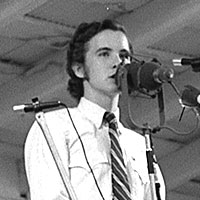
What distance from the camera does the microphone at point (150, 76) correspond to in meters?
3.12

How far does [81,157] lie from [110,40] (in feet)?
1.46

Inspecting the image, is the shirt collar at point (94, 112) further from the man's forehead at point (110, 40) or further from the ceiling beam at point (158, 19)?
the ceiling beam at point (158, 19)

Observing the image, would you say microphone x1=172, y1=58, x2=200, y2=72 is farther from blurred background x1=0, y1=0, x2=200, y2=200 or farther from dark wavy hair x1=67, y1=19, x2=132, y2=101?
blurred background x1=0, y1=0, x2=200, y2=200

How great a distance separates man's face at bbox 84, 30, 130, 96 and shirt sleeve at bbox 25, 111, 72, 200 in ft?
0.73

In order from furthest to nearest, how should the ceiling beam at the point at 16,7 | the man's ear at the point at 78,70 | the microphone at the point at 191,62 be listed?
the ceiling beam at the point at 16,7, the man's ear at the point at 78,70, the microphone at the point at 191,62

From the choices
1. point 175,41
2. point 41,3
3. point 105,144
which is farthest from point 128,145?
point 175,41

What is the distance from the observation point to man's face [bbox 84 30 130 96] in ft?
11.4

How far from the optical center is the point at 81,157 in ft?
11.2

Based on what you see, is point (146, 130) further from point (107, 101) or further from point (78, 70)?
point (78, 70)

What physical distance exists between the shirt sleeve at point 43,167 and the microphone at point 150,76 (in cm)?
37

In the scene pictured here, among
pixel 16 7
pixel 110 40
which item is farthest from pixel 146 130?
pixel 16 7

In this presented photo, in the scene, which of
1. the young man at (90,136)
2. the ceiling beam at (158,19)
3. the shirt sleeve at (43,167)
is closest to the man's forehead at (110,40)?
the young man at (90,136)

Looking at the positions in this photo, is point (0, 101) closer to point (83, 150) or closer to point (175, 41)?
point (175, 41)

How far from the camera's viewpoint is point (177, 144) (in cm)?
927
